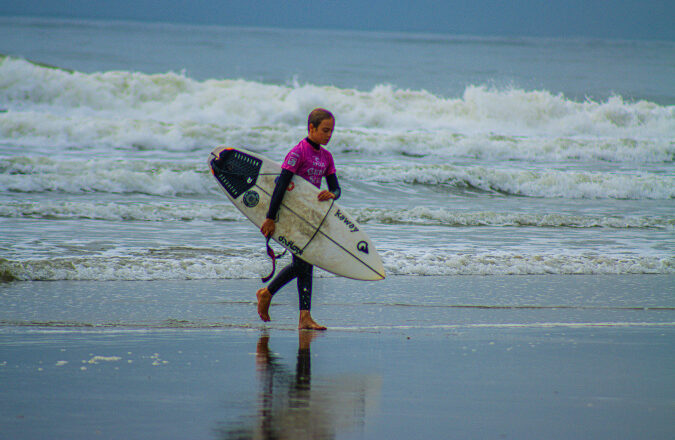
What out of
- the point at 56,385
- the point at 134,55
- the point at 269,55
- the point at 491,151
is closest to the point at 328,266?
the point at 56,385

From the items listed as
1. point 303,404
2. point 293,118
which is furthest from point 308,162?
point 293,118

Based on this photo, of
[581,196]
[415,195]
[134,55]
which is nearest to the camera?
[415,195]

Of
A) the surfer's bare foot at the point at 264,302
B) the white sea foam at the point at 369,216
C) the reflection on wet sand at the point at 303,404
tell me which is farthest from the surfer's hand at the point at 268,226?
the white sea foam at the point at 369,216

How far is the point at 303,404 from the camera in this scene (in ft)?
10.0

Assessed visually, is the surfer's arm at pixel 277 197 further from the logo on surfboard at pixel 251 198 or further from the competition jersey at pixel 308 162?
the logo on surfboard at pixel 251 198

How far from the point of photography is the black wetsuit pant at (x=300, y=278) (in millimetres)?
4844

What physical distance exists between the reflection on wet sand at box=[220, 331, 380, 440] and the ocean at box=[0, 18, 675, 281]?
345 centimetres

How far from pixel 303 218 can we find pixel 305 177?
1.29ft

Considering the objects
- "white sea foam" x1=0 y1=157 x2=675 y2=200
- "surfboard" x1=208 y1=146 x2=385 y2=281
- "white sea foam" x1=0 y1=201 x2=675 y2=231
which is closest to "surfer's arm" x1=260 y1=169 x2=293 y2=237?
"surfboard" x1=208 y1=146 x2=385 y2=281

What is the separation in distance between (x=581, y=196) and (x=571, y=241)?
7.04 meters

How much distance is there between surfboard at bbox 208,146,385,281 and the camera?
504 centimetres

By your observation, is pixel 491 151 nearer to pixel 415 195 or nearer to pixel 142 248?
pixel 415 195

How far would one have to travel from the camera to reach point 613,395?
3.29 m

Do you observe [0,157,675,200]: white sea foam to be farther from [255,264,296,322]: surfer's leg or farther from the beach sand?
[255,264,296,322]: surfer's leg
